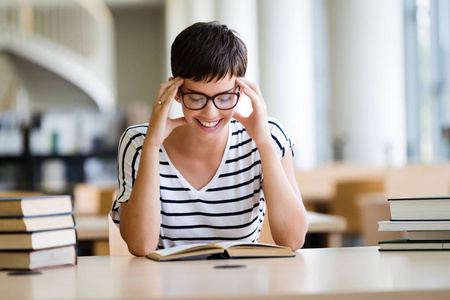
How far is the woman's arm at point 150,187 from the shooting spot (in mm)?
1579

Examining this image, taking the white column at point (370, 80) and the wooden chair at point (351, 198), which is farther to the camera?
the white column at point (370, 80)

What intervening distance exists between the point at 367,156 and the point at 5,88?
9.50 meters

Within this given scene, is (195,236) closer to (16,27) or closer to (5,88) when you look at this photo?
(16,27)

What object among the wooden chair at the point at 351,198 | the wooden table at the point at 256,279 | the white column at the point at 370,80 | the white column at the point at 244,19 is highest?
the white column at the point at 244,19

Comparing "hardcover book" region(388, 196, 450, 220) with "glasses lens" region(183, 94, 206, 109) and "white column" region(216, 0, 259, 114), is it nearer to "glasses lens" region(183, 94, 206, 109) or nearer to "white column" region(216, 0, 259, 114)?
"glasses lens" region(183, 94, 206, 109)

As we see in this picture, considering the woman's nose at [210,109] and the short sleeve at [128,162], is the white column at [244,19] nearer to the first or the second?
the short sleeve at [128,162]

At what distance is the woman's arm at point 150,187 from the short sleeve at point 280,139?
0.99 ft

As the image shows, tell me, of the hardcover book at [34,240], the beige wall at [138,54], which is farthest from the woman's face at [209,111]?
the beige wall at [138,54]

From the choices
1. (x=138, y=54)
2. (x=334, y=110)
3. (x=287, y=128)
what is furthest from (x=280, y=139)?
(x=138, y=54)

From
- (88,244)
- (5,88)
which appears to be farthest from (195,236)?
(5,88)

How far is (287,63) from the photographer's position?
817cm

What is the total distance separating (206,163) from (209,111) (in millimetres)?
246

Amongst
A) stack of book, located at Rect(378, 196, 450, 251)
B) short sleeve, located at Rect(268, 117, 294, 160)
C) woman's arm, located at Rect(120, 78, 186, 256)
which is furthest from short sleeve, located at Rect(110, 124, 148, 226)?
stack of book, located at Rect(378, 196, 450, 251)

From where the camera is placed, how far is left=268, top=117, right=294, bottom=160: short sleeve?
5.67 feet
